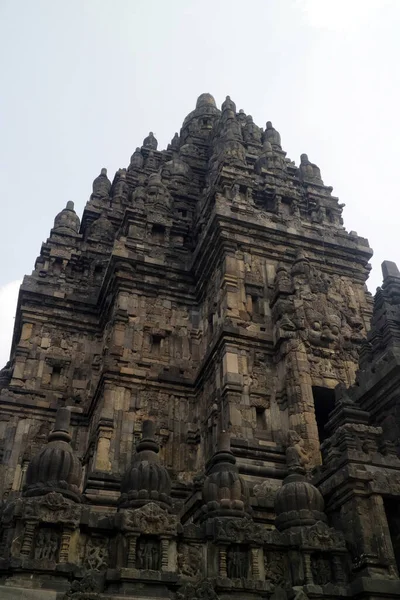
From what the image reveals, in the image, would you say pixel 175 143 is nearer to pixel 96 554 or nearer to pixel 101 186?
pixel 101 186

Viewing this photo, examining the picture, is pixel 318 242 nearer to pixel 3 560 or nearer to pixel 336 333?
pixel 336 333

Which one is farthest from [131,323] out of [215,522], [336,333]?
[215,522]

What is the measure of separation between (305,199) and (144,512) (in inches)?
833

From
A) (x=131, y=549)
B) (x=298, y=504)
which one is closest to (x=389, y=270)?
(x=298, y=504)

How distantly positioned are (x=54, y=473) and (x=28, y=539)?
1237 millimetres

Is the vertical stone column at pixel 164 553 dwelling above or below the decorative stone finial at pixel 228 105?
below

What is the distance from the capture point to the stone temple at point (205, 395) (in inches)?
397

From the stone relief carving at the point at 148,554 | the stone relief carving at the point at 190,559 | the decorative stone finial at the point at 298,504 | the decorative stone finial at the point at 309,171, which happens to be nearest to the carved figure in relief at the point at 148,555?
the stone relief carving at the point at 148,554

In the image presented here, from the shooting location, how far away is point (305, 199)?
2861cm

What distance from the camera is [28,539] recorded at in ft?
31.5

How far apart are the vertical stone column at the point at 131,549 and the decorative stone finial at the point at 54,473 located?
49.2 inches

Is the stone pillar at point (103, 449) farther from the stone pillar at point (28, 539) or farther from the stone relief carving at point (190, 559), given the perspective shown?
the stone pillar at point (28, 539)

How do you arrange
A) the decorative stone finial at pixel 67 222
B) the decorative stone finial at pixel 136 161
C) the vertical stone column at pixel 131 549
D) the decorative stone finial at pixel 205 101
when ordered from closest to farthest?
the vertical stone column at pixel 131 549, the decorative stone finial at pixel 67 222, the decorative stone finial at pixel 136 161, the decorative stone finial at pixel 205 101

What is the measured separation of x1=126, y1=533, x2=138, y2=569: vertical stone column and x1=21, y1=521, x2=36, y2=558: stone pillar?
5.10 ft
